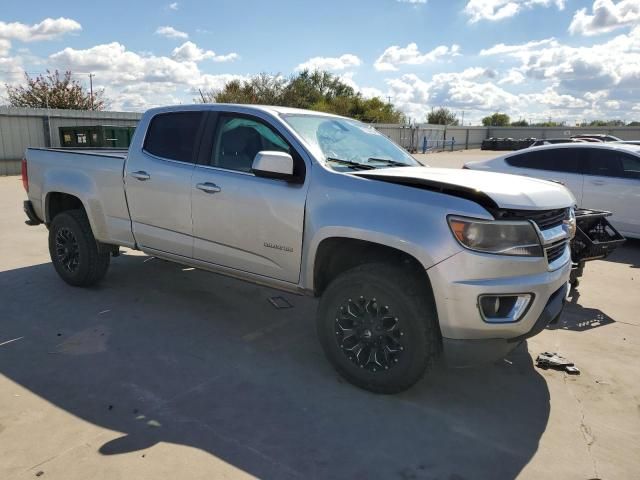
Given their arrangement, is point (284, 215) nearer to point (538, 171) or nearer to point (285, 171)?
point (285, 171)

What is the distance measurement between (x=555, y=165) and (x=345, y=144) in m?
5.58

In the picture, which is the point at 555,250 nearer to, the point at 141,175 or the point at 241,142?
the point at 241,142

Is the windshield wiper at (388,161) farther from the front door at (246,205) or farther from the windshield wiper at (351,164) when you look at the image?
the front door at (246,205)

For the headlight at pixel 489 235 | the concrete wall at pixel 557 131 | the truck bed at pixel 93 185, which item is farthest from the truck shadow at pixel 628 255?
the concrete wall at pixel 557 131

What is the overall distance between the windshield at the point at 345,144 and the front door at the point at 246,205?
8.7 inches

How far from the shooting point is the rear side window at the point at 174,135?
4586 mm

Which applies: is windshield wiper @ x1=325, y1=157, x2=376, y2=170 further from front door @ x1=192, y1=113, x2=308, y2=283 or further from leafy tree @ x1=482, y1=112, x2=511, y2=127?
leafy tree @ x1=482, y1=112, x2=511, y2=127

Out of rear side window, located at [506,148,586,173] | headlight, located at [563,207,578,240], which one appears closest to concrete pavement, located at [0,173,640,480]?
headlight, located at [563,207,578,240]

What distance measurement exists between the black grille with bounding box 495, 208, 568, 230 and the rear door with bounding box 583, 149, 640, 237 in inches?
197

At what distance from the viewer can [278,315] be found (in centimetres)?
504

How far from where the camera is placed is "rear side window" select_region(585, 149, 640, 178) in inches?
310

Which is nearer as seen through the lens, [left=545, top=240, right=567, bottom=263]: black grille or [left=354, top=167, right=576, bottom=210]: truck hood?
[left=354, top=167, right=576, bottom=210]: truck hood

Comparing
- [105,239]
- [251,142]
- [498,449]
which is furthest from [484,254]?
[105,239]

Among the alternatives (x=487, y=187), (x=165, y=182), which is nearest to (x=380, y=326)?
(x=487, y=187)
